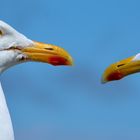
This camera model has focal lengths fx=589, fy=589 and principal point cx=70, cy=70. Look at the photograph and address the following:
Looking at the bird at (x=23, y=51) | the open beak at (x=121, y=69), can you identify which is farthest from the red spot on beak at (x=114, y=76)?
the bird at (x=23, y=51)

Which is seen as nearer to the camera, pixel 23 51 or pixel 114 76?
pixel 23 51

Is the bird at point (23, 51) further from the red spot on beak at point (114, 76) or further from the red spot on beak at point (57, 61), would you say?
the red spot on beak at point (114, 76)

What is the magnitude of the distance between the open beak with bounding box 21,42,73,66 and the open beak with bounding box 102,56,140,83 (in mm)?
910

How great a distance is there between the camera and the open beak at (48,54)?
9.95m

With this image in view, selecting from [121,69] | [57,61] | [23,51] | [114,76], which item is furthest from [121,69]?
[23,51]

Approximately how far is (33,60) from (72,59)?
72 centimetres

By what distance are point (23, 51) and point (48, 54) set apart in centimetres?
44

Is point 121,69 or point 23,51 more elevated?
point 23,51

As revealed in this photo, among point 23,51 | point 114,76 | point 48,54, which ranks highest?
point 23,51

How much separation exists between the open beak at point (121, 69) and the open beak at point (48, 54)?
0.91 meters

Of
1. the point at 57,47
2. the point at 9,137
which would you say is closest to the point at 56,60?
the point at 57,47

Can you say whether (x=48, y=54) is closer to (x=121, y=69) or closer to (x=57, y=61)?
(x=57, y=61)

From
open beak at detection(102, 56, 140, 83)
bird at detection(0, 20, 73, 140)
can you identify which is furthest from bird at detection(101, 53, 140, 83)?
bird at detection(0, 20, 73, 140)

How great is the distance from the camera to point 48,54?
10.2m
